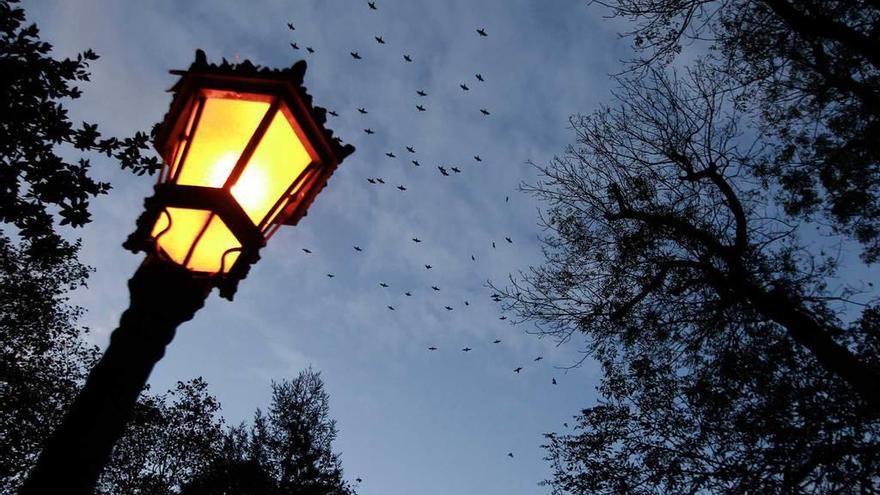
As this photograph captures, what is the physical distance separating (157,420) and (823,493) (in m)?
28.6

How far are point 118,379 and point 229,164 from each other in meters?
1.03

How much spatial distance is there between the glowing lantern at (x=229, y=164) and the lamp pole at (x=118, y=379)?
0.13 meters

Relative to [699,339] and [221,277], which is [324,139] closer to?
[221,277]

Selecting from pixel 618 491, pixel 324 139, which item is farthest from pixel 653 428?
pixel 324 139

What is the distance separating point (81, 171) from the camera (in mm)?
7613

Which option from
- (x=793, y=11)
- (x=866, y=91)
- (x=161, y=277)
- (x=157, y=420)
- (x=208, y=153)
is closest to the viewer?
(x=161, y=277)

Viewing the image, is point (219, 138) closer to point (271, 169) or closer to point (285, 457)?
point (271, 169)

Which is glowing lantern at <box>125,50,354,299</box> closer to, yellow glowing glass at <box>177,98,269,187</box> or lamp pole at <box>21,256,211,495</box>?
yellow glowing glass at <box>177,98,269,187</box>

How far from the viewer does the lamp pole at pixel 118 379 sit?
177 centimetres

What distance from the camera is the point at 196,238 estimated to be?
7.79ft

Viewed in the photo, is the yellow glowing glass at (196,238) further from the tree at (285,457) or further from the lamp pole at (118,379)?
the tree at (285,457)

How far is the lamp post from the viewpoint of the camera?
2031mm

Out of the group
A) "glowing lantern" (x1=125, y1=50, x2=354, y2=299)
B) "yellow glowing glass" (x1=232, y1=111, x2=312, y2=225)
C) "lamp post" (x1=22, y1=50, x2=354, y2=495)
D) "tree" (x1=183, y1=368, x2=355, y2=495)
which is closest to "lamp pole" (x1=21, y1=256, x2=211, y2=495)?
"lamp post" (x1=22, y1=50, x2=354, y2=495)

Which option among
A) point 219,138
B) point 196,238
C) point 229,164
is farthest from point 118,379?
point 219,138
